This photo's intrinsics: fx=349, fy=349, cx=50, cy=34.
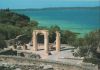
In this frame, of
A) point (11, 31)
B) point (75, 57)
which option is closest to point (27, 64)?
point (75, 57)

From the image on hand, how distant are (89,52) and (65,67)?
679cm

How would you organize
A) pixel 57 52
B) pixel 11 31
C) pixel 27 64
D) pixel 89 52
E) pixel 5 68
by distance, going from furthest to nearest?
pixel 11 31 < pixel 57 52 < pixel 89 52 < pixel 27 64 < pixel 5 68

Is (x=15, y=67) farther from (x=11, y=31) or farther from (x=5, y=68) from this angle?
(x=11, y=31)

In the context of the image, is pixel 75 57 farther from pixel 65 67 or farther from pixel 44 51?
pixel 65 67

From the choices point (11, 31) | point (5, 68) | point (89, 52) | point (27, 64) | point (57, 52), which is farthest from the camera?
point (11, 31)

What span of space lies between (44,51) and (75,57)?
14.6ft

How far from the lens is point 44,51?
31.7 metres

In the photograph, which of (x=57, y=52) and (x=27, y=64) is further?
(x=57, y=52)

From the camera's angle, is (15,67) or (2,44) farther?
(2,44)

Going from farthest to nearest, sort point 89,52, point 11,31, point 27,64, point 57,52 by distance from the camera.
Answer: point 11,31, point 57,52, point 89,52, point 27,64

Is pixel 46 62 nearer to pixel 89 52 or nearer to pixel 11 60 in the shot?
pixel 11 60

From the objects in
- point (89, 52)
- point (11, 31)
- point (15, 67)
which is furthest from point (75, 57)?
point (11, 31)

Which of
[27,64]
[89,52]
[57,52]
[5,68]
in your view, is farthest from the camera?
[57,52]

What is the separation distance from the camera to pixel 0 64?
2114cm
